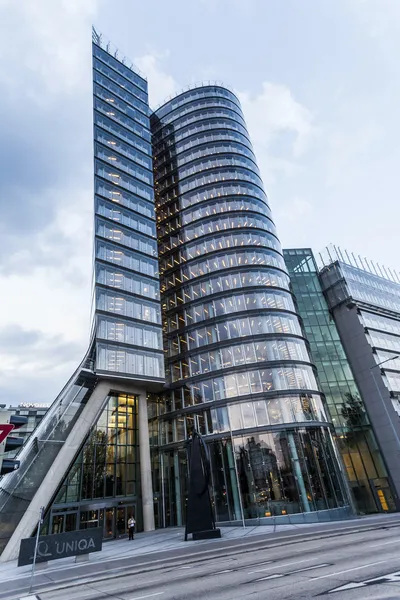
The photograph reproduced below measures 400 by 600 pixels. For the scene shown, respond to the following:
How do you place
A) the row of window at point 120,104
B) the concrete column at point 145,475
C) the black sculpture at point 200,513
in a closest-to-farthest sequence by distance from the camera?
the black sculpture at point 200,513 → the concrete column at point 145,475 → the row of window at point 120,104

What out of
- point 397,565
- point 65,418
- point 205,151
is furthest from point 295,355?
point 205,151

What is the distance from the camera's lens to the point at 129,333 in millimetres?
35906

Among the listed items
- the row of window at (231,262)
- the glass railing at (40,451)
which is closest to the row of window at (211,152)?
the row of window at (231,262)

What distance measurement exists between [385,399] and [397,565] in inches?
1398

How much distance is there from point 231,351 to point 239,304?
5.61 metres

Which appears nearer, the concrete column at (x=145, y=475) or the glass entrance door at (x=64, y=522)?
the glass entrance door at (x=64, y=522)

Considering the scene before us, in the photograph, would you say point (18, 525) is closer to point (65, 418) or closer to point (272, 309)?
point (65, 418)

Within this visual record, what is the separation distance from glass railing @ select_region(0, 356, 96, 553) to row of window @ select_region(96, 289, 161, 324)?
226 inches

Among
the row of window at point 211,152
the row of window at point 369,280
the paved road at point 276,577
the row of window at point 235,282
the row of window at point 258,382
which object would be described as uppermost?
the row of window at point 211,152

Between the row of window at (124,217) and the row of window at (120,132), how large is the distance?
12.7 metres

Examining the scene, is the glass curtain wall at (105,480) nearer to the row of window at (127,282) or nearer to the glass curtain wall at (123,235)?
the glass curtain wall at (123,235)

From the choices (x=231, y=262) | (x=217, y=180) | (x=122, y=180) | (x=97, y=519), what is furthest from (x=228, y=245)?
(x=97, y=519)

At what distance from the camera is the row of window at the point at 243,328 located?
3700cm

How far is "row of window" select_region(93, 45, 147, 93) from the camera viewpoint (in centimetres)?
5523
